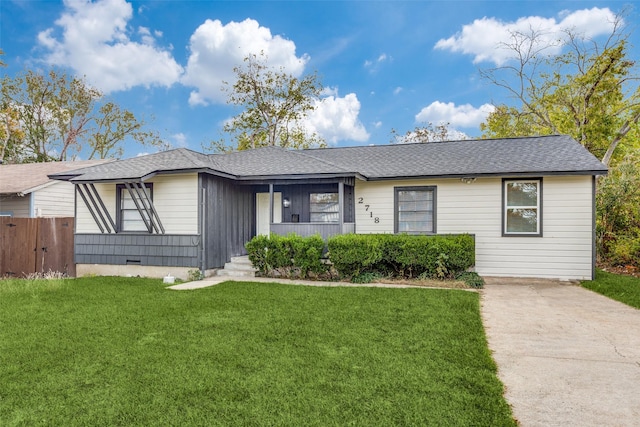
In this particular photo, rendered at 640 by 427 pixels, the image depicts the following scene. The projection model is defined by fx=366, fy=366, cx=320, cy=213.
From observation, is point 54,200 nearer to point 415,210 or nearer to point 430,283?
point 415,210

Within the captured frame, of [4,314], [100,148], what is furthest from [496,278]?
[100,148]

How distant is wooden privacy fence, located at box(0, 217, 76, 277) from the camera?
9.52 m

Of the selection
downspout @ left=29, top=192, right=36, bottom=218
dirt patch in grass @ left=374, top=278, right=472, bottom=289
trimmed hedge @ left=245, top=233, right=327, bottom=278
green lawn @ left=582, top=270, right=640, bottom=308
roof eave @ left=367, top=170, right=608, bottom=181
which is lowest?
dirt patch in grass @ left=374, top=278, right=472, bottom=289

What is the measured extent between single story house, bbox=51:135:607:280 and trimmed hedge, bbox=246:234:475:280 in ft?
3.12

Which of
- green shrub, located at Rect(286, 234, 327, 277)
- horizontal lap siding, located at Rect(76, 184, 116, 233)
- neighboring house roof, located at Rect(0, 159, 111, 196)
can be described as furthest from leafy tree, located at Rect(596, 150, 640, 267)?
neighboring house roof, located at Rect(0, 159, 111, 196)

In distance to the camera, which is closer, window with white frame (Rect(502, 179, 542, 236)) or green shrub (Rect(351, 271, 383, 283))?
green shrub (Rect(351, 271, 383, 283))

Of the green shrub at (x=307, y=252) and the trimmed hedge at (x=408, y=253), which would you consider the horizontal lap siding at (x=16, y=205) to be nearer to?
the green shrub at (x=307, y=252)

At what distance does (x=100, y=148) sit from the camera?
25.7 meters

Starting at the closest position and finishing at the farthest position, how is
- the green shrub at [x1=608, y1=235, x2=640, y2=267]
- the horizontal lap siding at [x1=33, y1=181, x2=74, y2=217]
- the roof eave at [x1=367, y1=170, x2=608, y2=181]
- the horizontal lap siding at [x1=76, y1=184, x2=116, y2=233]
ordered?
the roof eave at [x1=367, y1=170, x2=608, y2=181]
the green shrub at [x1=608, y1=235, x2=640, y2=267]
the horizontal lap siding at [x1=76, y1=184, x2=116, y2=233]
the horizontal lap siding at [x1=33, y1=181, x2=74, y2=217]

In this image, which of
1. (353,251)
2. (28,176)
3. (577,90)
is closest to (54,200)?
(28,176)

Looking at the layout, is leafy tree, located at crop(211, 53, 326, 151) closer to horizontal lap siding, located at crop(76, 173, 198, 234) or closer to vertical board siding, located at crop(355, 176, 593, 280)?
horizontal lap siding, located at crop(76, 173, 198, 234)

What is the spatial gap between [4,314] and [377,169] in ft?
27.4

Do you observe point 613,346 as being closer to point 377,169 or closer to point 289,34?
point 377,169

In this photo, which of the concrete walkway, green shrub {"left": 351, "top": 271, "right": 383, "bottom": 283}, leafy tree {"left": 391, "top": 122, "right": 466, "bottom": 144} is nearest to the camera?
the concrete walkway
